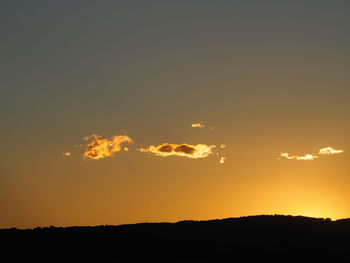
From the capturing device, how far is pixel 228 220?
56656 millimetres

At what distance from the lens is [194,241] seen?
51.3 metres

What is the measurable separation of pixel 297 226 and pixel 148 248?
15478 mm

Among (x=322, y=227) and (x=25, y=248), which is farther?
(x=322, y=227)

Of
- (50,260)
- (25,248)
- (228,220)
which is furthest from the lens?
(228,220)

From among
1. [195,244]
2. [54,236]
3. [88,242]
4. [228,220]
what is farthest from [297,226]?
[54,236]

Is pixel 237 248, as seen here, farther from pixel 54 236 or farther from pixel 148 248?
pixel 54 236

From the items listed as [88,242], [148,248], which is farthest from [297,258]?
[88,242]

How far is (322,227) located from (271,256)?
9.76 meters

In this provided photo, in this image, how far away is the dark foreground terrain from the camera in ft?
156

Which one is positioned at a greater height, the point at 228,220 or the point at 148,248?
the point at 228,220

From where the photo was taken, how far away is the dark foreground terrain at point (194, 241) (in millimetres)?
47531

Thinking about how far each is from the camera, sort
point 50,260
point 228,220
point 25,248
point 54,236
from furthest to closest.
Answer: point 228,220, point 54,236, point 25,248, point 50,260

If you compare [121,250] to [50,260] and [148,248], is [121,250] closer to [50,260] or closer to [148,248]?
[148,248]

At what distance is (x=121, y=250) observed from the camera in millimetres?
49312
